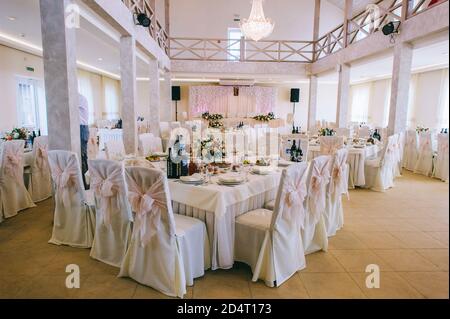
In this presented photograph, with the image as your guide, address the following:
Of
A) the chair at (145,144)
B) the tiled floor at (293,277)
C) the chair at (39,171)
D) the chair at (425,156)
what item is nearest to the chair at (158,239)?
the tiled floor at (293,277)

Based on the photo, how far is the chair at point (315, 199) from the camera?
2.78 metres

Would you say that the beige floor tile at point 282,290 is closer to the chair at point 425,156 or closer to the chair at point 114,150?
the chair at point 114,150

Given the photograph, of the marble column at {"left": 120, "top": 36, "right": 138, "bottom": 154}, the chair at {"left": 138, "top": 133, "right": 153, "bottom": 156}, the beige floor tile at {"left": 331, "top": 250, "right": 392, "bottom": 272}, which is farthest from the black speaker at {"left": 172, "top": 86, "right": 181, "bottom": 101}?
the beige floor tile at {"left": 331, "top": 250, "right": 392, "bottom": 272}

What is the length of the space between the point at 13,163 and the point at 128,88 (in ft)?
7.65

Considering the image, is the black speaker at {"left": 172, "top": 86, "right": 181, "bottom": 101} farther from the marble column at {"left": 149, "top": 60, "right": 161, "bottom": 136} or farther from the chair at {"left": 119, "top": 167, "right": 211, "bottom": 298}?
the chair at {"left": 119, "top": 167, "right": 211, "bottom": 298}

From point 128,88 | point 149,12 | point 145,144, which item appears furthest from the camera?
point 149,12

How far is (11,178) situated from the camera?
157 inches

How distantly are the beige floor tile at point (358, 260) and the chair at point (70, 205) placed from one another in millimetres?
2485

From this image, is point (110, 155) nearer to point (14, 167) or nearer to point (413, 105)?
point (14, 167)

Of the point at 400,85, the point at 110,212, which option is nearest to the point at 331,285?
the point at 110,212

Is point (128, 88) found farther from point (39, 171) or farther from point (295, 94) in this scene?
point (295, 94)

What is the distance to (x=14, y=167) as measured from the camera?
13.2 feet
